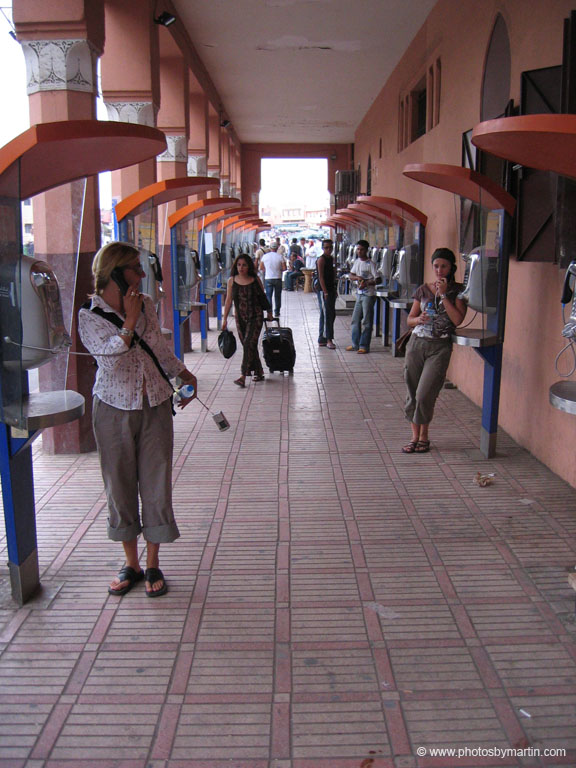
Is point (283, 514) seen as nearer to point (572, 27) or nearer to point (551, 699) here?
point (551, 699)

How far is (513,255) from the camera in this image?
6.01m

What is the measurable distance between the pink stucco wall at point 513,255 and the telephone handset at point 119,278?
10.4 ft

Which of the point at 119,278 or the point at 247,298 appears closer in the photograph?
the point at 119,278

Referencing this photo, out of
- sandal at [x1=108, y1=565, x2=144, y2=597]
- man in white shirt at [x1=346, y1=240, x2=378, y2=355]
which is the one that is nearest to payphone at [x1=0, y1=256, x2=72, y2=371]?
sandal at [x1=108, y1=565, x2=144, y2=597]

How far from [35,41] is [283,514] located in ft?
13.3

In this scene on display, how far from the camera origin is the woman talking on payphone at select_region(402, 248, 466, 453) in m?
5.41

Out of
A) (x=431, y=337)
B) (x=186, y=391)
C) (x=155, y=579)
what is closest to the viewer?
(x=155, y=579)

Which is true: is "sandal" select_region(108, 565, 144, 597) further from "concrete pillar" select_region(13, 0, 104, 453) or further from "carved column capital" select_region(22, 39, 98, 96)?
"carved column capital" select_region(22, 39, 98, 96)

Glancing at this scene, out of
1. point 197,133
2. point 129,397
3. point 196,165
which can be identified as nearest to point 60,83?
point 129,397

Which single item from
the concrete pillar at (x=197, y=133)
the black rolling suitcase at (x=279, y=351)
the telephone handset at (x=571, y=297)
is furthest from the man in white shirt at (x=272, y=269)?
the telephone handset at (x=571, y=297)

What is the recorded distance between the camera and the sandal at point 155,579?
3.48 m

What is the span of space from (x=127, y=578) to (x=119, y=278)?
4.90ft

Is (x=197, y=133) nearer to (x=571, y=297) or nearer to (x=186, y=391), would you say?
(x=186, y=391)

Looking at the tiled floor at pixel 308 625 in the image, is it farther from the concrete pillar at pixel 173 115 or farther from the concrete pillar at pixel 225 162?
the concrete pillar at pixel 225 162
